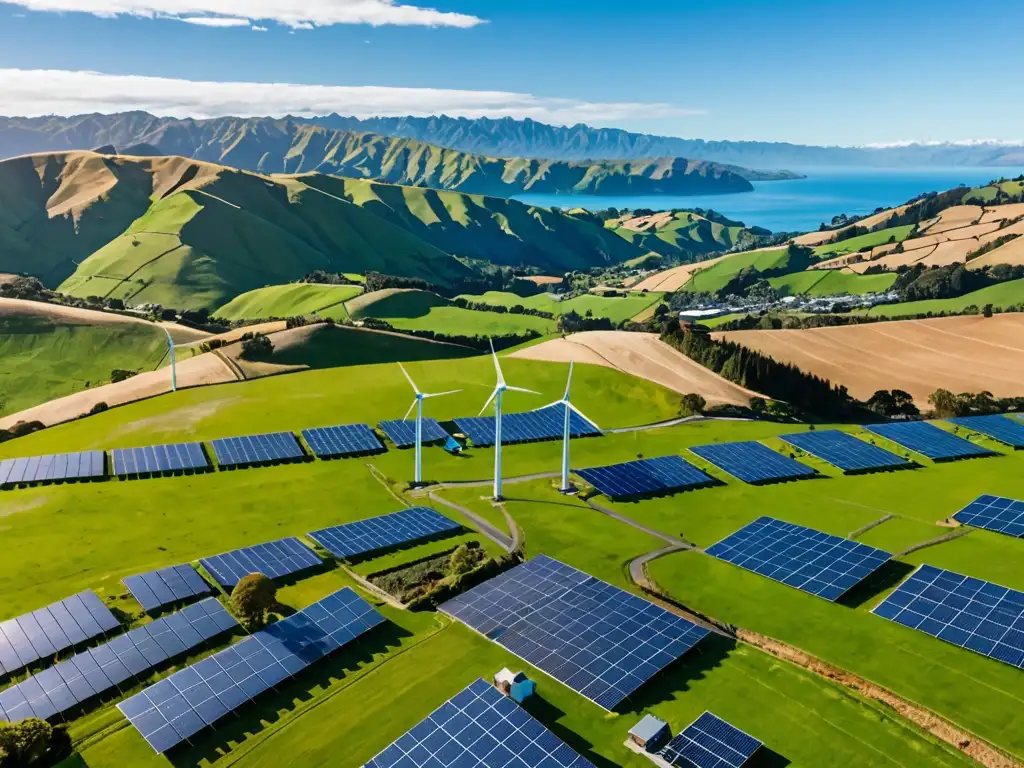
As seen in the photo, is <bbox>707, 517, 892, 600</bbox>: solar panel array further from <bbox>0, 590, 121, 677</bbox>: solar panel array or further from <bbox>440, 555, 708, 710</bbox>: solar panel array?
<bbox>0, 590, 121, 677</bbox>: solar panel array

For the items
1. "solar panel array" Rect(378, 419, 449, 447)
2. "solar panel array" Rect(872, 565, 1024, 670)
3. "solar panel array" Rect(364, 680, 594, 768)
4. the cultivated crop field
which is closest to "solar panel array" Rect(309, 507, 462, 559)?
the cultivated crop field

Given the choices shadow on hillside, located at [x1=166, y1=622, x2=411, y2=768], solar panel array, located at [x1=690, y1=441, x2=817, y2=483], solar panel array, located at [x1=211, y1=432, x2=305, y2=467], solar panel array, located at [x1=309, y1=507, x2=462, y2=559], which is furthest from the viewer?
solar panel array, located at [x1=690, y1=441, x2=817, y2=483]

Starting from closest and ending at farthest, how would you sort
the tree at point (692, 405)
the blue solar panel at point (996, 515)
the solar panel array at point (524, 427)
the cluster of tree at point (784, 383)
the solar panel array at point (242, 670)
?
the solar panel array at point (242, 670) → the blue solar panel at point (996, 515) → the solar panel array at point (524, 427) → the tree at point (692, 405) → the cluster of tree at point (784, 383)

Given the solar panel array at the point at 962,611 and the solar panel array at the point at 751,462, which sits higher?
the solar panel array at the point at 962,611

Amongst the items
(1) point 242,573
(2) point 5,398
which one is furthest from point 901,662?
(2) point 5,398

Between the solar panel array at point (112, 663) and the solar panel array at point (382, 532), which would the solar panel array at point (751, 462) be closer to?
the solar panel array at point (382, 532)

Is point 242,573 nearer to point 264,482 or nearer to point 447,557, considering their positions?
point 447,557

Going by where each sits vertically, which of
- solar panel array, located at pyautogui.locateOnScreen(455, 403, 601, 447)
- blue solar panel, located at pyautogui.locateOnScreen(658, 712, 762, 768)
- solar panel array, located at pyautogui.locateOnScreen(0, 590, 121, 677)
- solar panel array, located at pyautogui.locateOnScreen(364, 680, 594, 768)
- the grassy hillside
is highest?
solar panel array, located at pyautogui.locateOnScreen(364, 680, 594, 768)

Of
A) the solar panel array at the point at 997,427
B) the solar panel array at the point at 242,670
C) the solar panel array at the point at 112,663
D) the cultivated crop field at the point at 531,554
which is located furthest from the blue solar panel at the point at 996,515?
the solar panel array at the point at 112,663
